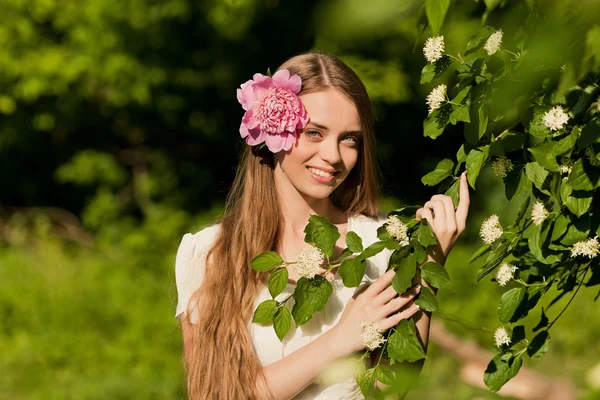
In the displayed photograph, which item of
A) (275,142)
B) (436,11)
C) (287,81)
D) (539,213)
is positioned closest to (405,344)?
(539,213)

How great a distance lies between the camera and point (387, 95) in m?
8.06

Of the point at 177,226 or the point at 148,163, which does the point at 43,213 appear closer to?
the point at 148,163

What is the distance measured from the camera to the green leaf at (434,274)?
1.85 meters

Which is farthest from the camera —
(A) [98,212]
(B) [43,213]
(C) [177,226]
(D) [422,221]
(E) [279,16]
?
(B) [43,213]

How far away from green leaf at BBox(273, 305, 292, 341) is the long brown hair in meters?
0.45

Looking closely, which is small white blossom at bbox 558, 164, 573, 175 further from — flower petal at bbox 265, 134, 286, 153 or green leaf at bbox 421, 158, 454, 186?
flower petal at bbox 265, 134, 286, 153

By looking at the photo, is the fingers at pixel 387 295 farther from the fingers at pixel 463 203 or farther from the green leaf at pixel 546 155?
the green leaf at pixel 546 155

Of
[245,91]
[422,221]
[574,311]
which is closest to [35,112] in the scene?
[574,311]

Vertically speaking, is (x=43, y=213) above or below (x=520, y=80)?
above

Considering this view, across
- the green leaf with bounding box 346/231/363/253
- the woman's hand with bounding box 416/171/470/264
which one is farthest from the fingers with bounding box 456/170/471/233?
the green leaf with bounding box 346/231/363/253

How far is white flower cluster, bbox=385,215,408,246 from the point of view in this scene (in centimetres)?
184

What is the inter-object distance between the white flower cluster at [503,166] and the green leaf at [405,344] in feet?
1.30

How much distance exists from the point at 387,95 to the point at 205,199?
9.93 feet

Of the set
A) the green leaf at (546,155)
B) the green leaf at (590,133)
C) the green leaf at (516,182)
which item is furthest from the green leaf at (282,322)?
the green leaf at (590,133)
